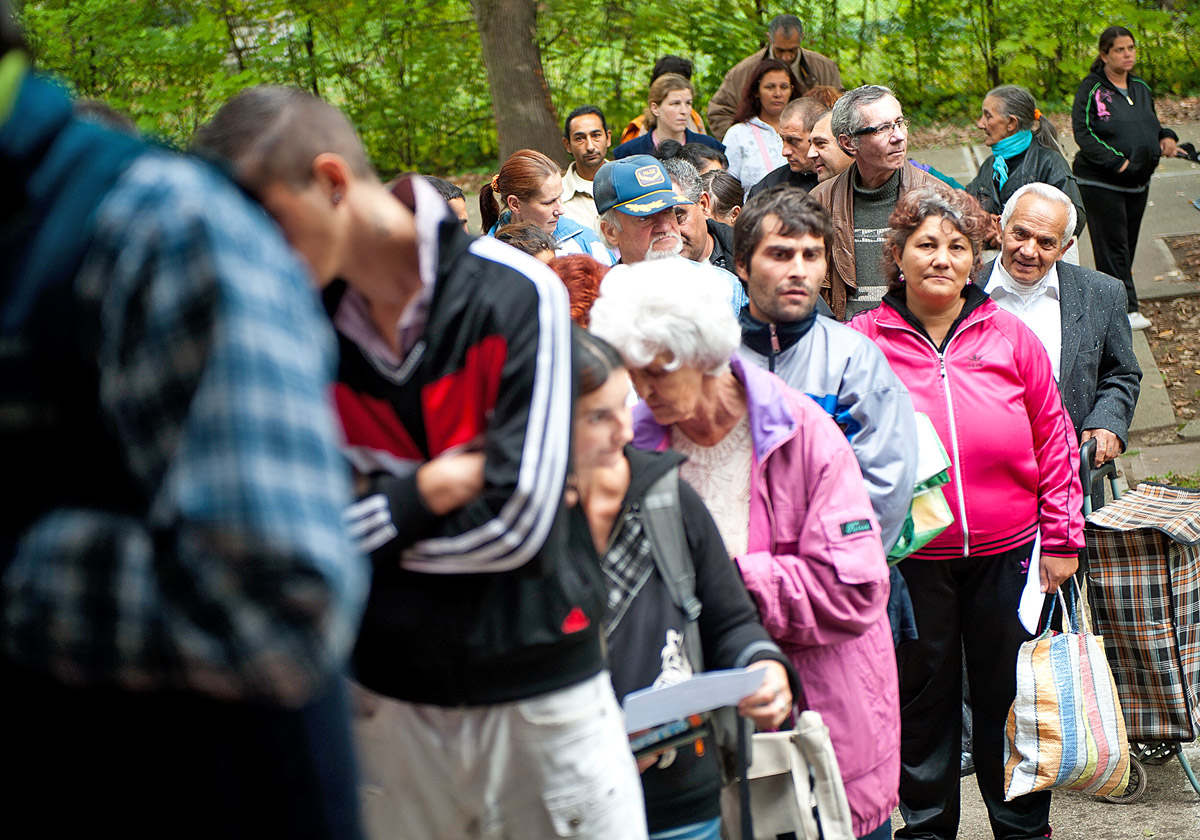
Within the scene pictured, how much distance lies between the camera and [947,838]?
4.02 metres

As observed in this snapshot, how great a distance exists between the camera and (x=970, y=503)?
383cm

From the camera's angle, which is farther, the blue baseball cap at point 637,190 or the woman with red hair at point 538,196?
the woman with red hair at point 538,196

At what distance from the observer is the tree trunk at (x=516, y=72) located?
9500 millimetres

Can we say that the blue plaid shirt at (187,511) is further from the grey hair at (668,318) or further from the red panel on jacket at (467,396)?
the grey hair at (668,318)

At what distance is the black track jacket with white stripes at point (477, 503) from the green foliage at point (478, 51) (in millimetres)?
10206

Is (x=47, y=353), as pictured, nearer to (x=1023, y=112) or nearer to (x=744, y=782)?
(x=744, y=782)

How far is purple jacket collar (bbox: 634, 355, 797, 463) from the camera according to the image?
2.61 m

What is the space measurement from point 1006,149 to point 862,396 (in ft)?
13.7

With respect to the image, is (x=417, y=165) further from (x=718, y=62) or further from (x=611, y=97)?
(x=718, y=62)

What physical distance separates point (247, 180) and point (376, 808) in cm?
101

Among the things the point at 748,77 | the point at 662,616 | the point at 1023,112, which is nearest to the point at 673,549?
the point at 662,616

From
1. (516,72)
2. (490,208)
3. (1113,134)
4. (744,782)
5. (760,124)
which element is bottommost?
(744,782)

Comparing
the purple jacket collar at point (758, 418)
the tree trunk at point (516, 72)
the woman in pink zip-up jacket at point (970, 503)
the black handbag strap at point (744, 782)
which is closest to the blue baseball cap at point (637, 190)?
the woman in pink zip-up jacket at point (970, 503)

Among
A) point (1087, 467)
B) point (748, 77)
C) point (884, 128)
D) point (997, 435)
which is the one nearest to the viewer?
point (997, 435)
